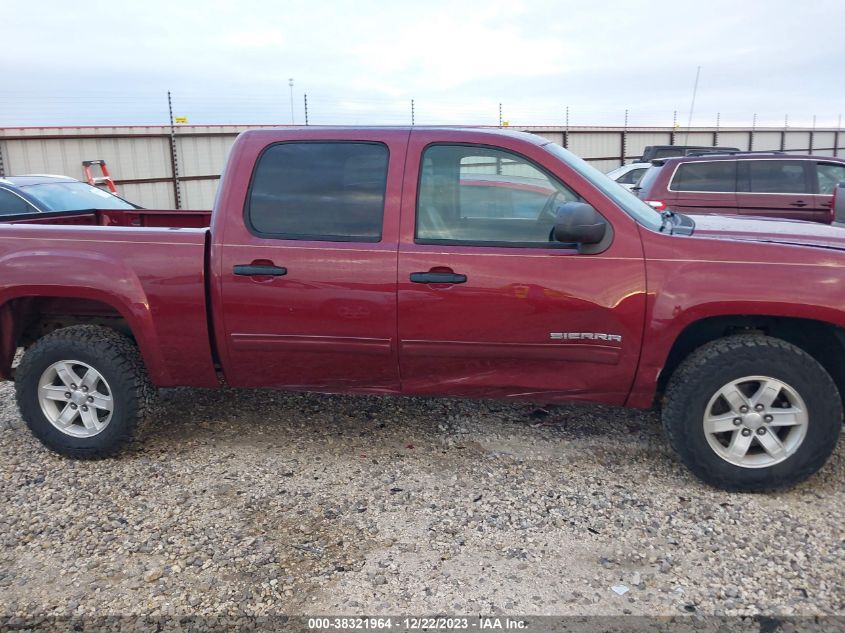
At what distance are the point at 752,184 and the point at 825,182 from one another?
2.95ft

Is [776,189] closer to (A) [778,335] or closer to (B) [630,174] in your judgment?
(B) [630,174]

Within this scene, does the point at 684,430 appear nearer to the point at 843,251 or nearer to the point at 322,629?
the point at 843,251

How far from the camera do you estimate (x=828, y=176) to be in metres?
8.77

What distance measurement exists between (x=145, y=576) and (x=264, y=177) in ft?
6.96

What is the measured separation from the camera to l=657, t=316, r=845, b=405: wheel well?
3604 millimetres

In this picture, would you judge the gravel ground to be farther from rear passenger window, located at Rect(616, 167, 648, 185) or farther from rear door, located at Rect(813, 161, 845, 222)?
rear passenger window, located at Rect(616, 167, 648, 185)

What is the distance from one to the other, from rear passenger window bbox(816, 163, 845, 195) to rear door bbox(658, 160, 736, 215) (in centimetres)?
106

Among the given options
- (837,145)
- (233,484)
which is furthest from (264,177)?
(837,145)

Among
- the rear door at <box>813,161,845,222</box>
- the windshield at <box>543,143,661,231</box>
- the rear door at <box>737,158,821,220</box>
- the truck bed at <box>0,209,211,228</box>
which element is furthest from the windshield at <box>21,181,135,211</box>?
the rear door at <box>813,161,845,222</box>

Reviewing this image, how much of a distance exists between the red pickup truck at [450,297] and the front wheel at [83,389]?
0.01 meters

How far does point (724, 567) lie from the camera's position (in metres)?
3.00

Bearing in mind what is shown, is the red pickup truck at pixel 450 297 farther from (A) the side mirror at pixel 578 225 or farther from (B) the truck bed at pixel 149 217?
(B) the truck bed at pixel 149 217

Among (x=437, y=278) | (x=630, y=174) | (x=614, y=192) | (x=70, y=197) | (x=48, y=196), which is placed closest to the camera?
(x=437, y=278)

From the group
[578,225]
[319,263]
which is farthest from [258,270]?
[578,225]
